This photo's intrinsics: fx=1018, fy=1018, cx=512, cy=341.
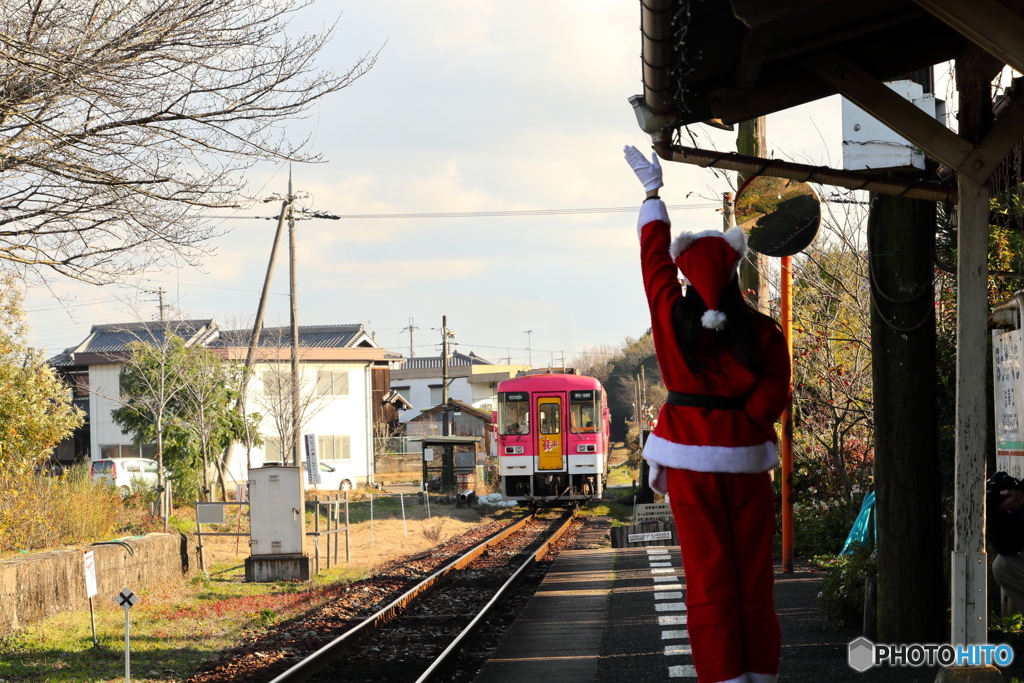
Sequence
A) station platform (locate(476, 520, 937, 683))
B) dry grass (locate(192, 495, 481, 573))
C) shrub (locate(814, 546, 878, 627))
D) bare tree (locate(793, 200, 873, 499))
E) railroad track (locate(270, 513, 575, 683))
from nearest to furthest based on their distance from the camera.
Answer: station platform (locate(476, 520, 937, 683)), shrub (locate(814, 546, 878, 627)), railroad track (locate(270, 513, 575, 683)), bare tree (locate(793, 200, 873, 499)), dry grass (locate(192, 495, 481, 573))

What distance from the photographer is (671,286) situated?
3.57m

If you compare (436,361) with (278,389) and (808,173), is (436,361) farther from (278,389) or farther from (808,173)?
(808,173)

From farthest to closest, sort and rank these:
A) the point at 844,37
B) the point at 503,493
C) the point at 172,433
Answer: the point at 172,433 < the point at 503,493 < the point at 844,37

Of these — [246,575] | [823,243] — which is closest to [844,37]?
[823,243]

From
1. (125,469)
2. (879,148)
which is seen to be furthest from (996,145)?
(125,469)

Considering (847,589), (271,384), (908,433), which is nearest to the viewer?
(908,433)

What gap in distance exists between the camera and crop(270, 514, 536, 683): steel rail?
23.9 feet

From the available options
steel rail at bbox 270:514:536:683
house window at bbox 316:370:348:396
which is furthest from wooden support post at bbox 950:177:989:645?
house window at bbox 316:370:348:396

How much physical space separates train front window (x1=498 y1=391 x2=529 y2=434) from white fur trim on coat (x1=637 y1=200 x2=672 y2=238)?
1932 centimetres

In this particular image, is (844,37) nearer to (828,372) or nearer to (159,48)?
(159,48)

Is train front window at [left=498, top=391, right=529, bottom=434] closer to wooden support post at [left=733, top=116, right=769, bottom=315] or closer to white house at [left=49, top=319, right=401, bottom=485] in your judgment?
wooden support post at [left=733, top=116, right=769, bottom=315]

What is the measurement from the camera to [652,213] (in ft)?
12.2

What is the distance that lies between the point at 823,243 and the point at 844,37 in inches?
308

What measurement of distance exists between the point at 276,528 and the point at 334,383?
1102 inches
